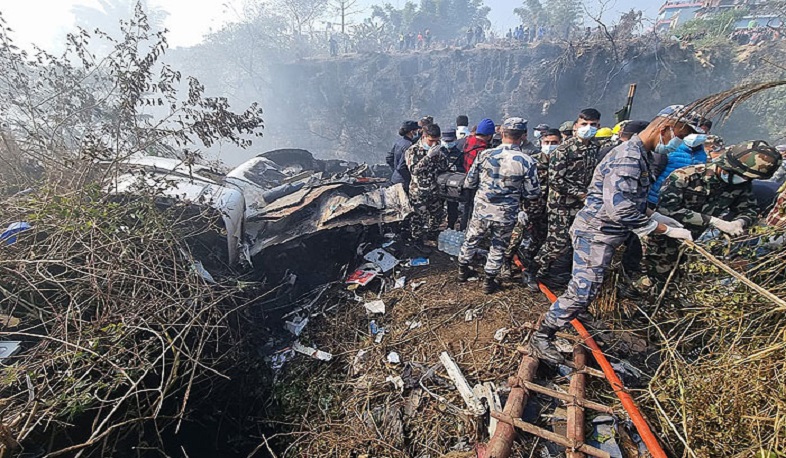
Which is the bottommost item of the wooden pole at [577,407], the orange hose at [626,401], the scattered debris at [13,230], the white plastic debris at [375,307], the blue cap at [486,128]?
the white plastic debris at [375,307]

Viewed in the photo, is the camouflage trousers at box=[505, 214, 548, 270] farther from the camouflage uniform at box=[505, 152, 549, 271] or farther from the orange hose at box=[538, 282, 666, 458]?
the orange hose at box=[538, 282, 666, 458]

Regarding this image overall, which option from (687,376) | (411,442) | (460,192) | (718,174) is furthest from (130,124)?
(718,174)

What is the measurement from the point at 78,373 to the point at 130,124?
3565 mm

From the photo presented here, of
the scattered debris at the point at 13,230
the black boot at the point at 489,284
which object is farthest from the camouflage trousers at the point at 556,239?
the scattered debris at the point at 13,230

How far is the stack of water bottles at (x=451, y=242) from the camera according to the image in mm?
4559

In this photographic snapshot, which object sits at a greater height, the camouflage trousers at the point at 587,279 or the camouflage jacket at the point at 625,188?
the camouflage jacket at the point at 625,188

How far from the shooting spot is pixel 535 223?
13.0 ft

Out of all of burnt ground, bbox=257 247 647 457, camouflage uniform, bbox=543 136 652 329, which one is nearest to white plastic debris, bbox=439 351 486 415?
burnt ground, bbox=257 247 647 457

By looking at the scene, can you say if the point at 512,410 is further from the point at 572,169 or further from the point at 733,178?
the point at 733,178

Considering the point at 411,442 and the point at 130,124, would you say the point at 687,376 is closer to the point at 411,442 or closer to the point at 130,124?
the point at 411,442

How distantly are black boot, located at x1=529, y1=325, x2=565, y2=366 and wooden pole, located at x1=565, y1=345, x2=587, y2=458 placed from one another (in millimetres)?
121

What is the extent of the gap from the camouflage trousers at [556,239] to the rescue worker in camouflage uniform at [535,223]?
0.19m

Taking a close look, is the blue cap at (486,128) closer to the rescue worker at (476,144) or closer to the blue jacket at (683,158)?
the rescue worker at (476,144)

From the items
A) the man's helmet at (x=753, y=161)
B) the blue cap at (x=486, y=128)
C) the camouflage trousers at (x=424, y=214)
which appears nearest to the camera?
the man's helmet at (x=753, y=161)
